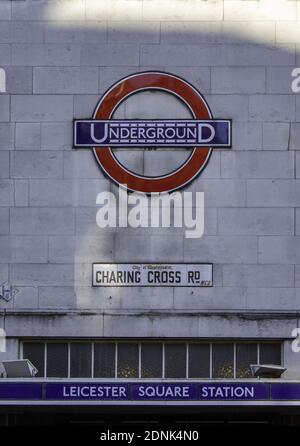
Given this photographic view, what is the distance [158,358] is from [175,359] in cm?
35

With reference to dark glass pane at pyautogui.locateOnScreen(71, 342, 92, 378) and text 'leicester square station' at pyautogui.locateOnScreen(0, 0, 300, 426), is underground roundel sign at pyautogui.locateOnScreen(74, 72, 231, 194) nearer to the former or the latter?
text 'leicester square station' at pyautogui.locateOnScreen(0, 0, 300, 426)

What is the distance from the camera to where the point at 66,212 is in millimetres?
28156

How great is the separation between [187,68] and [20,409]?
308 inches

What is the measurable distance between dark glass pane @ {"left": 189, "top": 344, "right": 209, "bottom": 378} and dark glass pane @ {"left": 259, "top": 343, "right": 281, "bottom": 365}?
1135mm

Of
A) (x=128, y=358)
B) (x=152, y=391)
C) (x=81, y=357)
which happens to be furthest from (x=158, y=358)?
(x=152, y=391)

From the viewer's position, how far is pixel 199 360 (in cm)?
2822

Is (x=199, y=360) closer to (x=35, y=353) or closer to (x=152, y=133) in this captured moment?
(x=35, y=353)

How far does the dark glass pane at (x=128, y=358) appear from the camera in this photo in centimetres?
2819

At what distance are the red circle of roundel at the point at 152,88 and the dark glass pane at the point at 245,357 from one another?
360 centimetres

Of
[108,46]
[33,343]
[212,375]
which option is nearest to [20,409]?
[33,343]

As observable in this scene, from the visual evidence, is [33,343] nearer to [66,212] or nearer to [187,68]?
[66,212]

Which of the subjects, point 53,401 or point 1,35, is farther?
point 1,35

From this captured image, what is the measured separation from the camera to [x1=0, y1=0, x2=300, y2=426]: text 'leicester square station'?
2792 centimetres

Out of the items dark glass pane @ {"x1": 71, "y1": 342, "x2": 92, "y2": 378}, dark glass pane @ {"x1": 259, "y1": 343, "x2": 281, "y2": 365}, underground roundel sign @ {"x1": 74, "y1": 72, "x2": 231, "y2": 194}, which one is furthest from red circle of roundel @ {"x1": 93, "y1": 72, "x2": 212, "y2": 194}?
dark glass pane @ {"x1": 259, "y1": 343, "x2": 281, "y2": 365}
